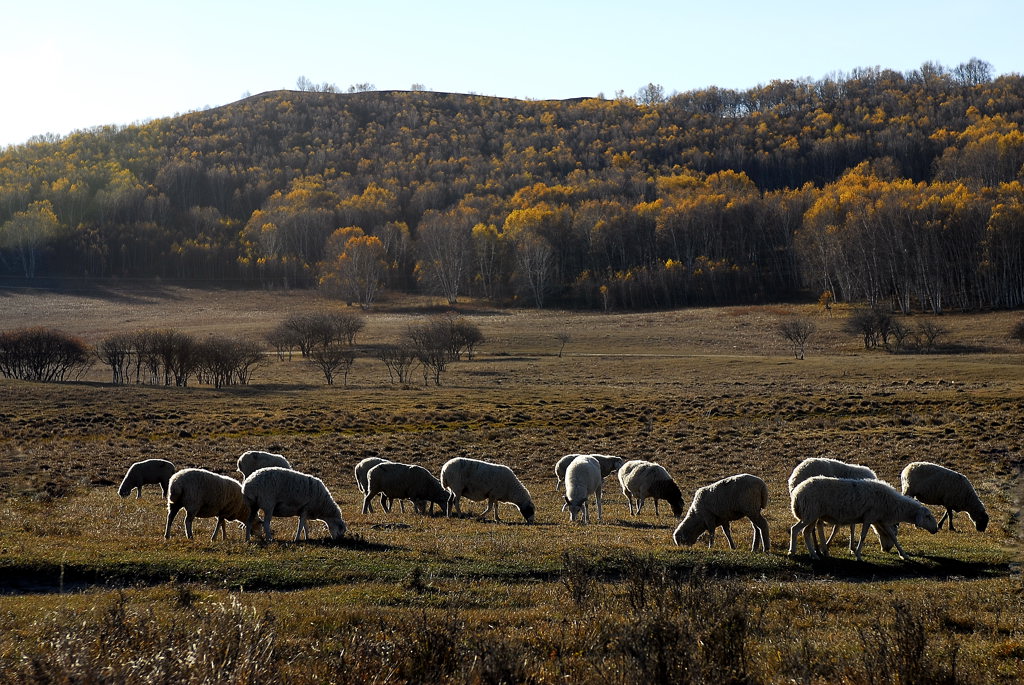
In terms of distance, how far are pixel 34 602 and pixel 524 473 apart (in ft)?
72.3

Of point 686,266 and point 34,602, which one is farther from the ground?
point 686,266

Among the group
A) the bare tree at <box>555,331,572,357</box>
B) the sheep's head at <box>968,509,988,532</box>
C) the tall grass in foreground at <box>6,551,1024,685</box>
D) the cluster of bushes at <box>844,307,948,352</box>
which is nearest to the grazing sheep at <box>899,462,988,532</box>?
the sheep's head at <box>968,509,988,532</box>

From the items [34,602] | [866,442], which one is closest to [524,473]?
[866,442]

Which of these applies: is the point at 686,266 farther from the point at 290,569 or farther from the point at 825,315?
the point at 290,569

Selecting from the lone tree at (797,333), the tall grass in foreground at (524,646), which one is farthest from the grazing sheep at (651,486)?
the lone tree at (797,333)

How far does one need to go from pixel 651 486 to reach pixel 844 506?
8.08 meters

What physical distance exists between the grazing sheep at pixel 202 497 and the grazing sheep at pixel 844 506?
10.9 m

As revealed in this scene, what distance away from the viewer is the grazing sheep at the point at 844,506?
15242 mm

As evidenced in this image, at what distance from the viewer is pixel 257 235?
178 meters

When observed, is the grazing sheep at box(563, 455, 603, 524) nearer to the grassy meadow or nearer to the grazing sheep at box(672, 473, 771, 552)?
the grassy meadow

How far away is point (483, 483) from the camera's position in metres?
22.2

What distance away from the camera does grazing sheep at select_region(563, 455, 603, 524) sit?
2208 cm

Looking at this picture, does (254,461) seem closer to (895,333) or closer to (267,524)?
(267,524)

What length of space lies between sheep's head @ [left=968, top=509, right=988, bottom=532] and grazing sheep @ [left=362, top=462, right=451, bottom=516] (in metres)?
12.9
